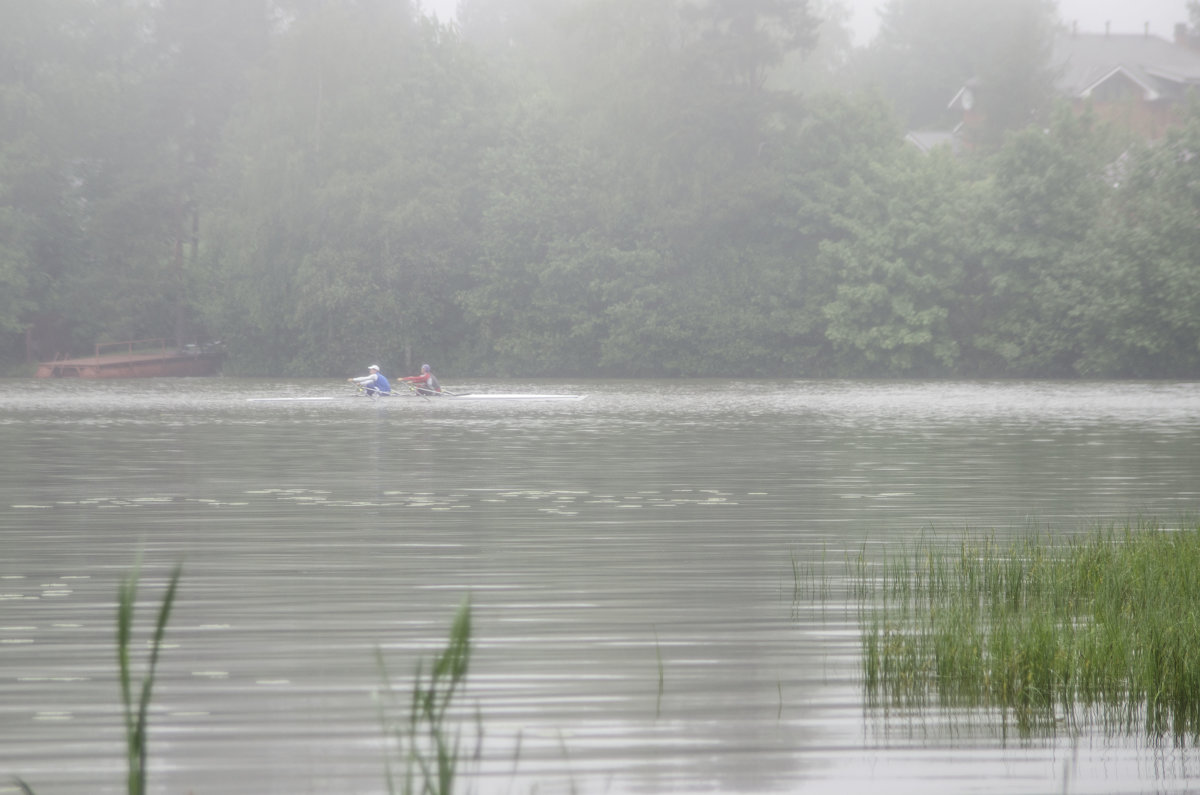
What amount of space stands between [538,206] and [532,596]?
60.7m

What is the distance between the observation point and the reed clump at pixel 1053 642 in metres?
7.03

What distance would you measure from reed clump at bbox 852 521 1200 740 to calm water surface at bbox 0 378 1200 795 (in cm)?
26

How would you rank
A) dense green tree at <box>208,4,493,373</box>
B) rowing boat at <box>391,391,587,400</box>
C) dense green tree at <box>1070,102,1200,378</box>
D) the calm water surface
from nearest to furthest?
the calm water surface → rowing boat at <box>391,391,587,400</box> → dense green tree at <box>1070,102,1200,378</box> → dense green tree at <box>208,4,493,373</box>

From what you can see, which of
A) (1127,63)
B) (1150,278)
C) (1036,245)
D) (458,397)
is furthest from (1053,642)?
(1127,63)

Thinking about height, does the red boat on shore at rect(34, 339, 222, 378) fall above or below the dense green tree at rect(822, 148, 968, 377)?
below

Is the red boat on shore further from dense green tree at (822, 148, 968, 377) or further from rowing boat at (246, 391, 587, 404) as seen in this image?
dense green tree at (822, 148, 968, 377)

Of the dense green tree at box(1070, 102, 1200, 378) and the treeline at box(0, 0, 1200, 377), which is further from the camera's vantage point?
the treeline at box(0, 0, 1200, 377)

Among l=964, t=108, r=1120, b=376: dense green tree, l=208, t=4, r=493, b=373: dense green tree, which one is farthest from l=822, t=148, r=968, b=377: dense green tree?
l=208, t=4, r=493, b=373: dense green tree

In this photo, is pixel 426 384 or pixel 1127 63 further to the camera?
pixel 1127 63

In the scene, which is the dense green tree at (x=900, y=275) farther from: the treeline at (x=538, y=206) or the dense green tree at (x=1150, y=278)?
the dense green tree at (x=1150, y=278)

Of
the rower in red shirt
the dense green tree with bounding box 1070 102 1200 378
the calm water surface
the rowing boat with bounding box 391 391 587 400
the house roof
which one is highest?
the house roof

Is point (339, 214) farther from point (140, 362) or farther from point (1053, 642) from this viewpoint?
point (1053, 642)

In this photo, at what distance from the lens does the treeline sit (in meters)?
63.2

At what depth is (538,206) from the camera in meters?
70.2
